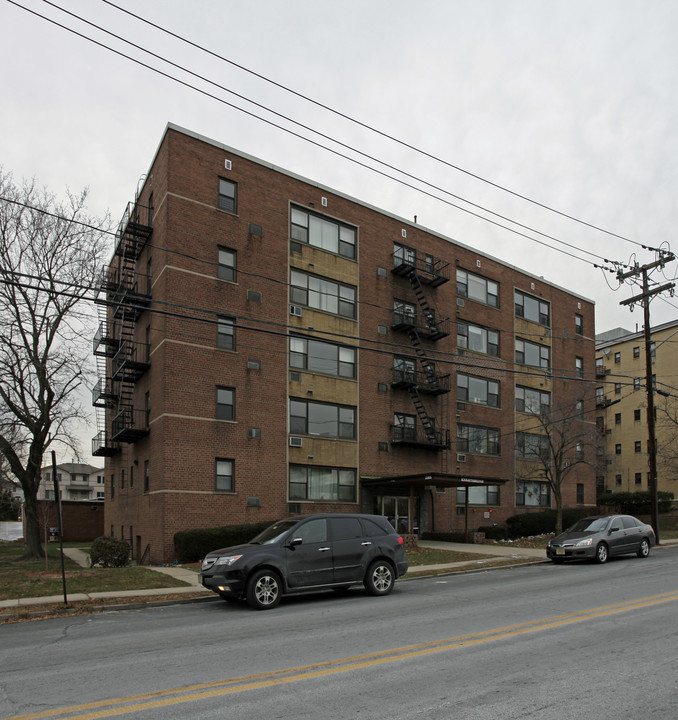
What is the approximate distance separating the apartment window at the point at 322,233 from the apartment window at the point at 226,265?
330cm

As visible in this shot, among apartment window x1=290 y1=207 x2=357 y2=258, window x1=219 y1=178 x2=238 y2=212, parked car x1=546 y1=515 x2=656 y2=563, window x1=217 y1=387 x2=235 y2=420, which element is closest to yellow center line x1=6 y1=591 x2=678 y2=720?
parked car x1=546 y1=515 x2=656 y2=563

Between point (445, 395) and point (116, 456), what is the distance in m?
16.1

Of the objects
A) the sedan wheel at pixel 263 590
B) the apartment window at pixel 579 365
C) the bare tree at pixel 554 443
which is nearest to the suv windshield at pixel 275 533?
the sedan wheel at pixel 263 590

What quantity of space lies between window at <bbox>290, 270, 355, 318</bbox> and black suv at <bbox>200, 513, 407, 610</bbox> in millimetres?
15678

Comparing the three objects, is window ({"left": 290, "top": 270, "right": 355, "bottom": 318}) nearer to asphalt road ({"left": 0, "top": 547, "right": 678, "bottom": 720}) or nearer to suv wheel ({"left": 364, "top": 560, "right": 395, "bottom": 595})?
suv wheel ({"left": 364, "top": 560, "right": 395, "bottom": 595})

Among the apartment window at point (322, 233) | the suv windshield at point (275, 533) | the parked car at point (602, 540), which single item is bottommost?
the parked car at point (602, 540)

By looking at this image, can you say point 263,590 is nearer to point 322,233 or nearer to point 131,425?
point 131,425

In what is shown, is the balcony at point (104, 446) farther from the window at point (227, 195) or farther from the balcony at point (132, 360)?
the window at point (227, 195)

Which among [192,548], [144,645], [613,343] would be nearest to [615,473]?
[613,343]

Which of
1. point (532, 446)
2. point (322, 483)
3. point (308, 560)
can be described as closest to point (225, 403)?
point (322, 483)

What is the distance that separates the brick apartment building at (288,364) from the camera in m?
25.6

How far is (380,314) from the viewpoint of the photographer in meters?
32.1

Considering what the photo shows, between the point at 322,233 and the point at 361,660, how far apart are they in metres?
24.4

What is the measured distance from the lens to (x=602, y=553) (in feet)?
67.6
